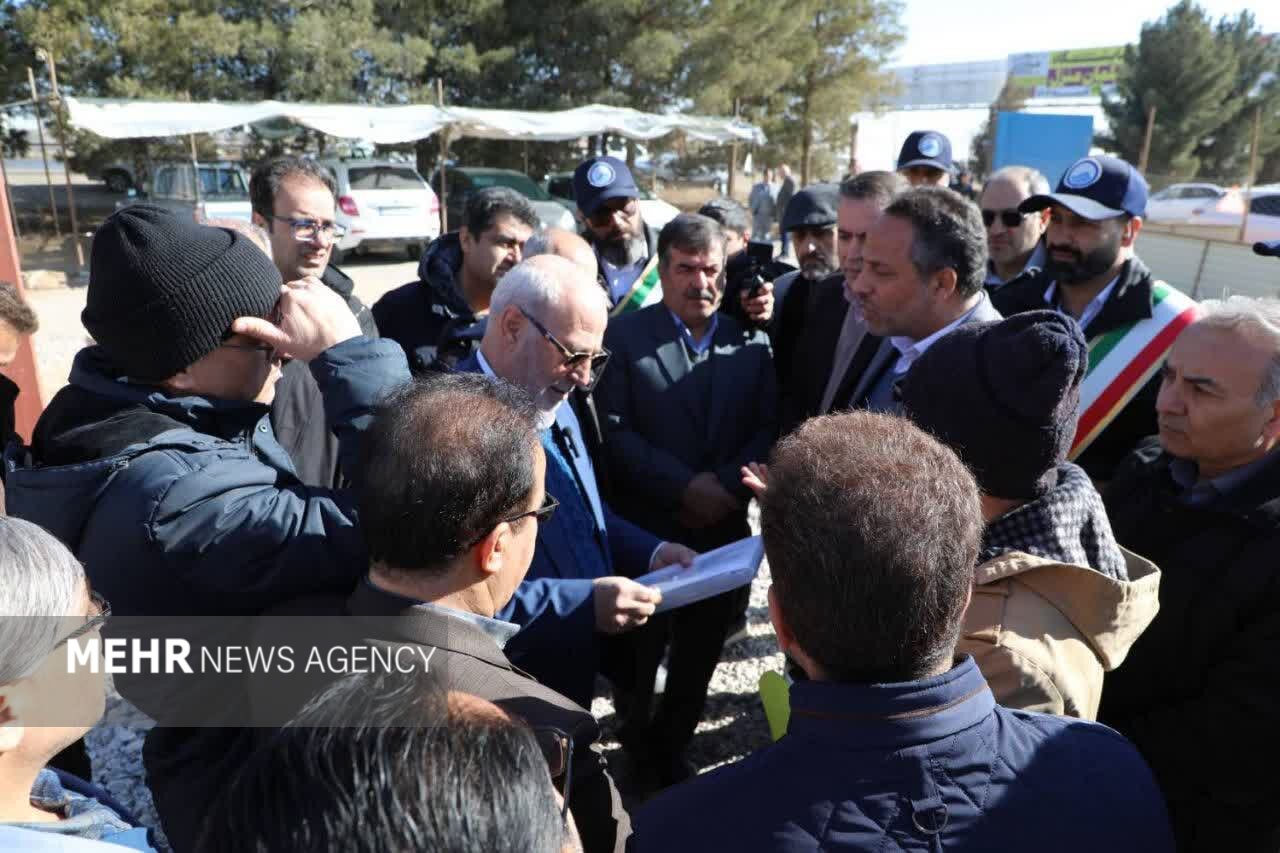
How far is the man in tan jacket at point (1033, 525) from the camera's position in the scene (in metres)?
1.45

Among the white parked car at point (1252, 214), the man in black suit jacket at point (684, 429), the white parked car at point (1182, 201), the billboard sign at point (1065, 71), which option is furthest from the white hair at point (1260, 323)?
the billboard sign at point (1065, 71)

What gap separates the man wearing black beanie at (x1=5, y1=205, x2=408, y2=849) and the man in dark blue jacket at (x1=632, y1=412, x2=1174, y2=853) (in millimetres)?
813

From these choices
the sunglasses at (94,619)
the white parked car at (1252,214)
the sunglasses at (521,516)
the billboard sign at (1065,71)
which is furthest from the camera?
the billboard sign at (1065,71)

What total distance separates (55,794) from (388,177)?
1532 cm

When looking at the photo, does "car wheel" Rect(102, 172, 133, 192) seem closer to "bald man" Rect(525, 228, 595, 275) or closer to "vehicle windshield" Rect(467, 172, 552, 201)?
"vehicle windshield" Rect(467, 172, 552, 201)

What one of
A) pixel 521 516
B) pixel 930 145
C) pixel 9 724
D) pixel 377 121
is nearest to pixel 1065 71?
pixel 377 121

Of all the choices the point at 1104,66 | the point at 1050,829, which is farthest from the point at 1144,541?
the point at 1104,66

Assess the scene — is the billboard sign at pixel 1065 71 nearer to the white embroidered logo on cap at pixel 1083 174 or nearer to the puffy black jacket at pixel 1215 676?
the white embroidered logo on cap at pixel 1083 174

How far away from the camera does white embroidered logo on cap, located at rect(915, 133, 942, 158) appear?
16.4 feet

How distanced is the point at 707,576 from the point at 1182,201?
2235cm

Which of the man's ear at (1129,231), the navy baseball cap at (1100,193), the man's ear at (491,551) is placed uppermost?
the navy baseball cap at (1100,193)

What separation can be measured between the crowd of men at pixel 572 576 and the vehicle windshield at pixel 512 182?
51.5ft

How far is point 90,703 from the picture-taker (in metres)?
1.42

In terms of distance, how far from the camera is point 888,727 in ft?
3.71
